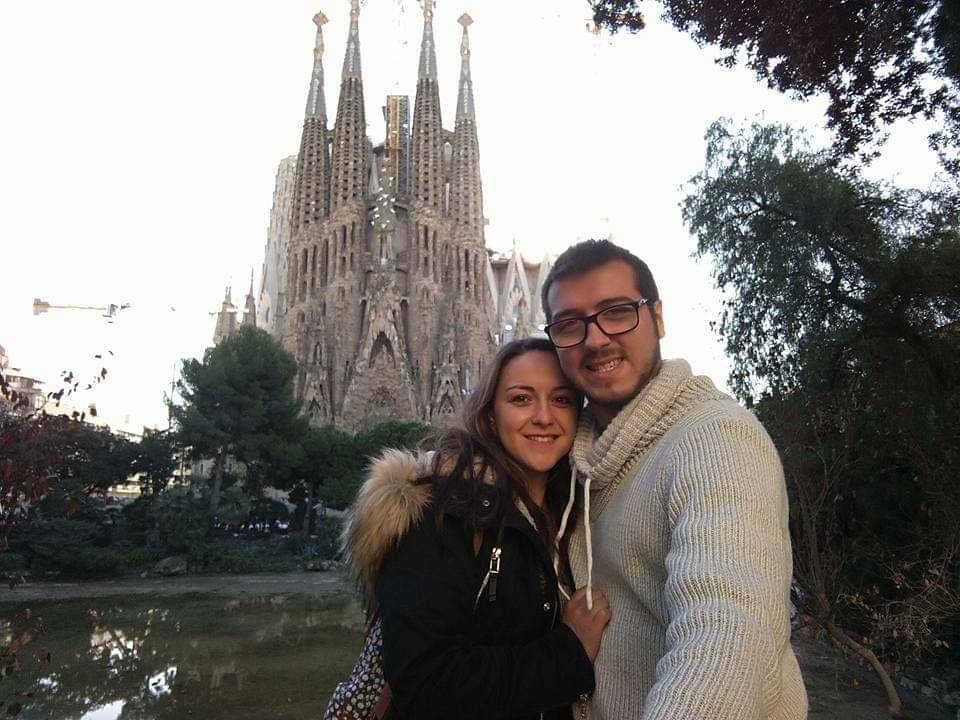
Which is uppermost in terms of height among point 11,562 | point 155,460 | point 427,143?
point 427,143

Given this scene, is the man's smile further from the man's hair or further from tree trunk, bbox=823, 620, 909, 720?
tree trunk, bbox=823, 620, 909, 720

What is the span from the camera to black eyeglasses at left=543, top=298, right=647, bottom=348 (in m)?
1.30

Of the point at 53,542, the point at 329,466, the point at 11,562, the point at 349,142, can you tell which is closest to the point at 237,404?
the point at 329,466

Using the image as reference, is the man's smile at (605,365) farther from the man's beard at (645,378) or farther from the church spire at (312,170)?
the church spire at (312,170)

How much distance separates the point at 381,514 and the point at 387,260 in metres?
29.9

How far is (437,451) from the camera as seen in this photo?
1.44 m

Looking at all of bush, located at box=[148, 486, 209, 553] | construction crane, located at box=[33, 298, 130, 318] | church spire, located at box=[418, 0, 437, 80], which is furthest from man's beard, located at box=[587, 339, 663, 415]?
construction crane, located at box=[33, 298, 130, 318]

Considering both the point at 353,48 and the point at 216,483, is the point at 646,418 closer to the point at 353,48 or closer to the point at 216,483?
the point at 216,483

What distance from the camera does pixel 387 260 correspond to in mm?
30500

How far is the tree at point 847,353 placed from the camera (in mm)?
5730

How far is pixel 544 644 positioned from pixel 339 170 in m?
32.4

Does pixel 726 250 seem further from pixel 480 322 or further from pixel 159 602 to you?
pixel 480 322

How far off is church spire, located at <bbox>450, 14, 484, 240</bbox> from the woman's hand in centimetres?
3138

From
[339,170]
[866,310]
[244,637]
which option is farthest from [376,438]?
[866,310]
